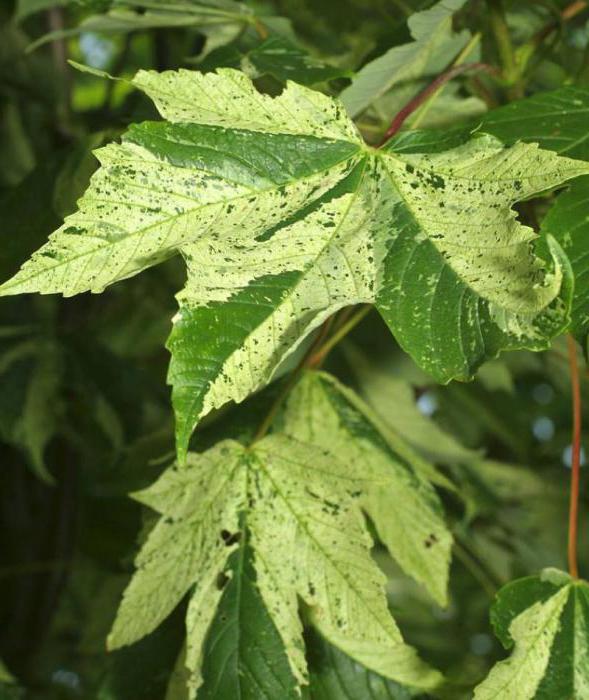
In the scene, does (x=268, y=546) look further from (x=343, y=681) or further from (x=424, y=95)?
(x=424, y=95)

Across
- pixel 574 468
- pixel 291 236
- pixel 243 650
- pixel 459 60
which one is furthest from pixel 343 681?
pixel 459 60

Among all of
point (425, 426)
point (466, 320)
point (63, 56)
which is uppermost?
point (63, 56)

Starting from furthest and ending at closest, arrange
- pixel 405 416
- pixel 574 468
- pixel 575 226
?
pixel 405 416, pixel 574 468, pixel 575 226

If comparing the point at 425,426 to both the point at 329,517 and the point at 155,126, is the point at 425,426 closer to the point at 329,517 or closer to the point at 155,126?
the point at 329,517

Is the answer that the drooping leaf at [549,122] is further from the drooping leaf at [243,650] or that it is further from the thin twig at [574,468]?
the drooping leaf at [243,650]

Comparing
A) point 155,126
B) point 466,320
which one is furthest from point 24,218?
point 466,320

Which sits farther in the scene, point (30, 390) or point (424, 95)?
point (30, 390)

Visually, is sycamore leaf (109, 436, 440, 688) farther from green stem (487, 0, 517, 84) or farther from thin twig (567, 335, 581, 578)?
green stem (487, 0, 517, 84)
